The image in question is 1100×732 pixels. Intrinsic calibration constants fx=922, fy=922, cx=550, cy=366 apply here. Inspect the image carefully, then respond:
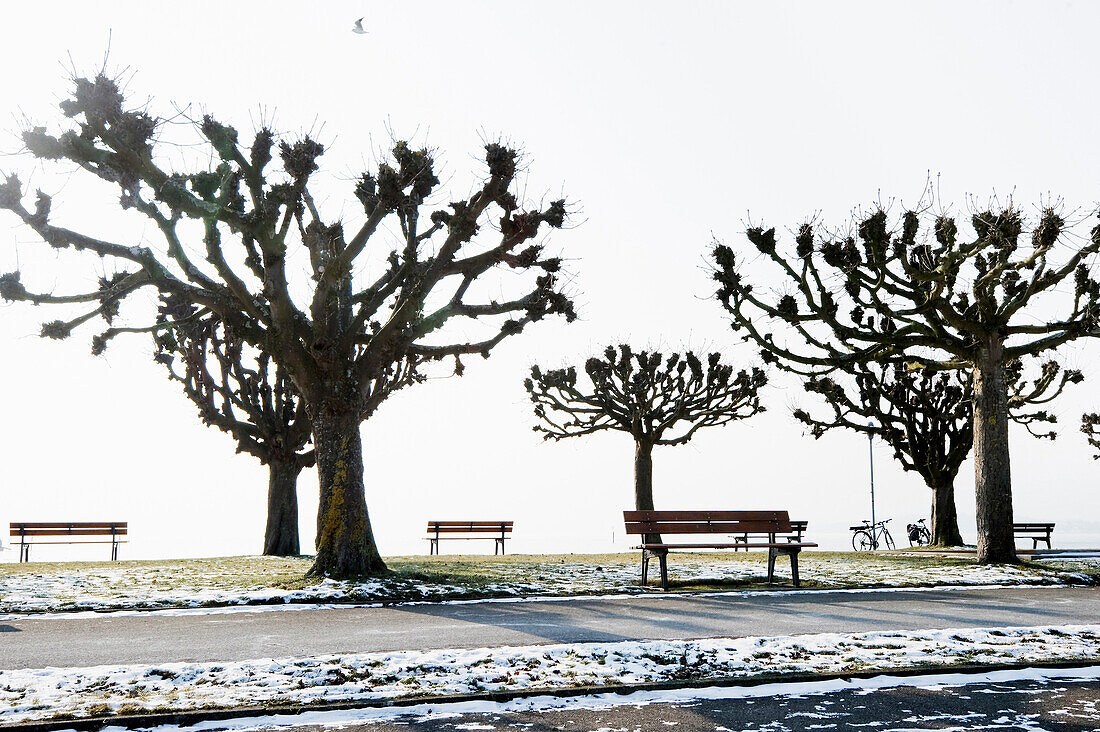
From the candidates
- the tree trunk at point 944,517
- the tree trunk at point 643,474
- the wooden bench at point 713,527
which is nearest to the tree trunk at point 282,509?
the tree trunk at point 643,474

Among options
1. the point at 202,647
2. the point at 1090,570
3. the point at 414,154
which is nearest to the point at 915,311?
the point at 1090,570

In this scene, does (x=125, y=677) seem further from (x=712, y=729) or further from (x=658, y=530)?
(x=658, y=530)

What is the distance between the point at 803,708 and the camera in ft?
18.5

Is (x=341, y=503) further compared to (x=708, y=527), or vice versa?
(x=708, y=527)

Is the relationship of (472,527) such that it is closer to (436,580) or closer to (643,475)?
(643,475)

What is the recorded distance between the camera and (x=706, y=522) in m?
14.0

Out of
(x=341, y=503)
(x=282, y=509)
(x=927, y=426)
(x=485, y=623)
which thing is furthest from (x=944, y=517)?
(x=485, y=623)

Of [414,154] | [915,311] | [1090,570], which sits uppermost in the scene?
[414,154]

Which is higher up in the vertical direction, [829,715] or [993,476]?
[993,476]

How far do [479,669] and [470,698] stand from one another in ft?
2.43

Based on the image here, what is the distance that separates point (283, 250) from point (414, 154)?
2374 millimetres

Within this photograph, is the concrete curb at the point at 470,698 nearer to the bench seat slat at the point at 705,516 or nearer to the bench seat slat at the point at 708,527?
the bench seat slat at the point at 708,527

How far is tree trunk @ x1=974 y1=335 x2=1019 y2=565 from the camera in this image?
53.9 feet

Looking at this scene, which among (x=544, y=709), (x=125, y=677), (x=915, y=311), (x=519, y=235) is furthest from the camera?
(x=915, y=311)
